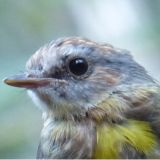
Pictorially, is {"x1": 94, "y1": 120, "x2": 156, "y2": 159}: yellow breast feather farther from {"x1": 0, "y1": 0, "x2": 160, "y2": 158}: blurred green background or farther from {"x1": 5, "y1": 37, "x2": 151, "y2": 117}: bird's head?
{"x1": 0, "y1": 0, "x2": 160, "y2": 158}: blurred green background

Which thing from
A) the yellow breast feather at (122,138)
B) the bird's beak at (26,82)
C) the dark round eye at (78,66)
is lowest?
the yellow breast feather at (122,138)

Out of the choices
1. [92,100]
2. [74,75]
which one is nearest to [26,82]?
[74,75]

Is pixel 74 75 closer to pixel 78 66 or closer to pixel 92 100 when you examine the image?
pixel 78 66

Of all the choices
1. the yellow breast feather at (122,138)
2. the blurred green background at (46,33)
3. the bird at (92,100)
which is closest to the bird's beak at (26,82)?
the bird at (92,100)

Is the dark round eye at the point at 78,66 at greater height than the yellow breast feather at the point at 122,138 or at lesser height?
greater

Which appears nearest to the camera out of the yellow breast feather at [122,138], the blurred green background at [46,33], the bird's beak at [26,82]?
the yellow breast feather at [122,138]

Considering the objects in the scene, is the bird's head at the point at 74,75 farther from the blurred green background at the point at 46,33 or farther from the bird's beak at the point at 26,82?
the blurred green background at the point at 46,33
